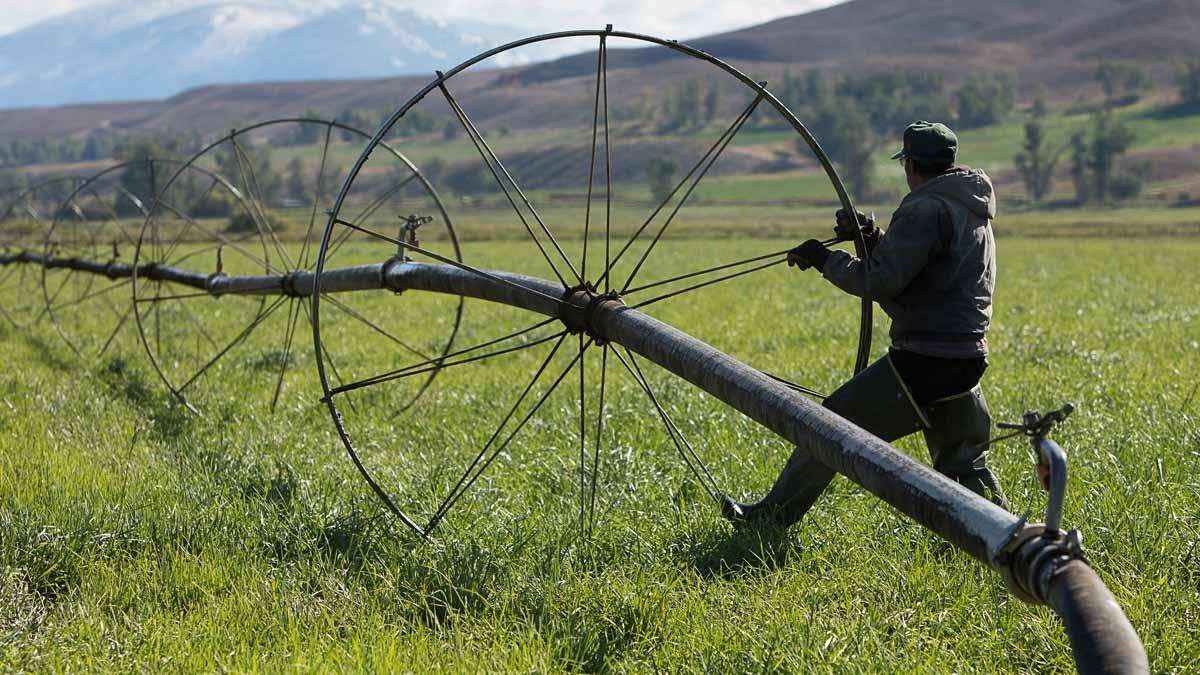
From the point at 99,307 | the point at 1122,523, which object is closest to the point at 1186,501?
the point at 1122,523

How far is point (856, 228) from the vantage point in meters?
4.34

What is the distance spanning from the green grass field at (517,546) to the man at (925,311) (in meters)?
0.35

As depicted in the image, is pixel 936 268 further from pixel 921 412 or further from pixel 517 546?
pixel 517 546

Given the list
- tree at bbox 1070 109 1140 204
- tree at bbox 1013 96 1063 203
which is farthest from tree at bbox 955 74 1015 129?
tree at bbox 1070 109 1140 204

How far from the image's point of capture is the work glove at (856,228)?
4289 millimetres

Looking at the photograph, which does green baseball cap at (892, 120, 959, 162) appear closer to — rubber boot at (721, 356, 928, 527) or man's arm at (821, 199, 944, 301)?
man's arm at (821, 199, 944, 301)

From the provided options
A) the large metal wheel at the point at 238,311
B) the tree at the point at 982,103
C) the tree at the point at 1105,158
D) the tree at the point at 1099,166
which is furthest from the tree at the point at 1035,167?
the large metal wheel at the point at 238,311

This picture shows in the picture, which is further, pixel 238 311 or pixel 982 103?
pixel 982 103

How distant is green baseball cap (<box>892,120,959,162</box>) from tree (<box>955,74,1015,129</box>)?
6851 inches

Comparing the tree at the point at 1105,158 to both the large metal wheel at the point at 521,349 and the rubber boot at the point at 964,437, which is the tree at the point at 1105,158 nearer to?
the large metal wheel at the point at 521,349

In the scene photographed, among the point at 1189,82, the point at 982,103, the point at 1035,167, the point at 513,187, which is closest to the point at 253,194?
the point at 513,187

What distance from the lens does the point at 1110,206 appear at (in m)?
95.8

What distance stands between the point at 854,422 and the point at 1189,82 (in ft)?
606

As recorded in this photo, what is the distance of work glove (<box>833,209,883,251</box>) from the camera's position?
4289 millimetres
